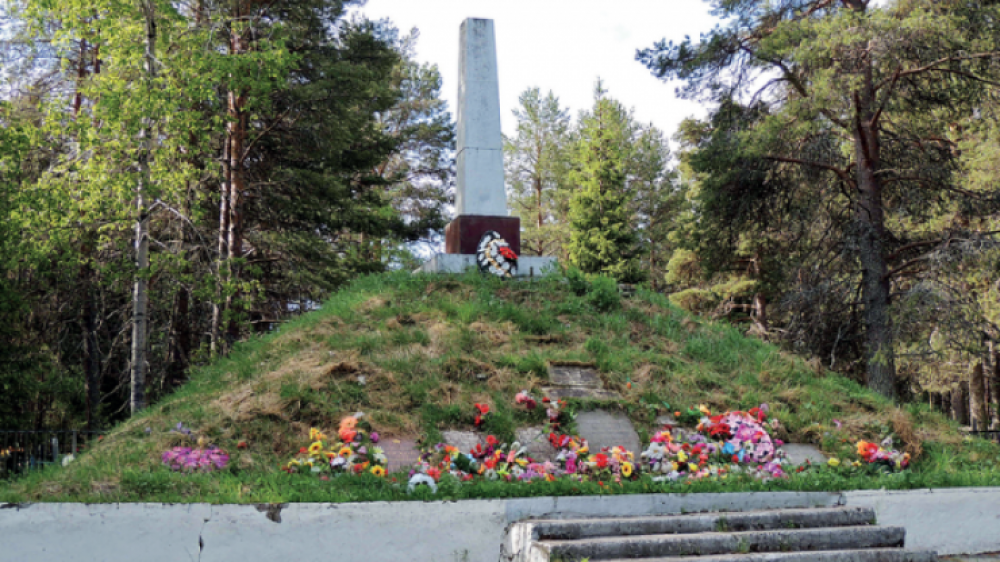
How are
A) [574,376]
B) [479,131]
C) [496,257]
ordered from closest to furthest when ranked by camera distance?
[574,376]
[496,257]
[479,131]

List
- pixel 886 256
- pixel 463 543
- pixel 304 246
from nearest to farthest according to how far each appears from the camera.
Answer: pixel 463 543
pixel 886 256
pixel 304 246

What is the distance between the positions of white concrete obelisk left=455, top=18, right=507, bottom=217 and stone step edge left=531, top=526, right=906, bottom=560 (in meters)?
6.61

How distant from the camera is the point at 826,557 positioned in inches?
172

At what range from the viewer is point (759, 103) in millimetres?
12898

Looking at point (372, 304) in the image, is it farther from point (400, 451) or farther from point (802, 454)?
point (802, 454)

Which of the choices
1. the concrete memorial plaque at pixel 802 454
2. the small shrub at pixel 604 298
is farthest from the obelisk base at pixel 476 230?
the concrete memorial plaque at pixel 802 454

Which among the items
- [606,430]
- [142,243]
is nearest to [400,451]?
[606,430]

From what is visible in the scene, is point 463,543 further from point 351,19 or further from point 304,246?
point 351,19

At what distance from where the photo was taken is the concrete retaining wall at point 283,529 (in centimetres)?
461

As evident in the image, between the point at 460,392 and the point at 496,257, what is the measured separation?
11.6 feet

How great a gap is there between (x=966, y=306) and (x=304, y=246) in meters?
10.9

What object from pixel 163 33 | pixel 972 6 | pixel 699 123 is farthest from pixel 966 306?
pixel 163 33

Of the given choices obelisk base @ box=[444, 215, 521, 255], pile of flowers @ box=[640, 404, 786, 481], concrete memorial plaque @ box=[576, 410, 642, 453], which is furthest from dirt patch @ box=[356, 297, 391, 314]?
pile of flowers @ box=[640, 404, 786, 481]

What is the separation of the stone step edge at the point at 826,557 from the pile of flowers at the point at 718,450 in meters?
1.40
